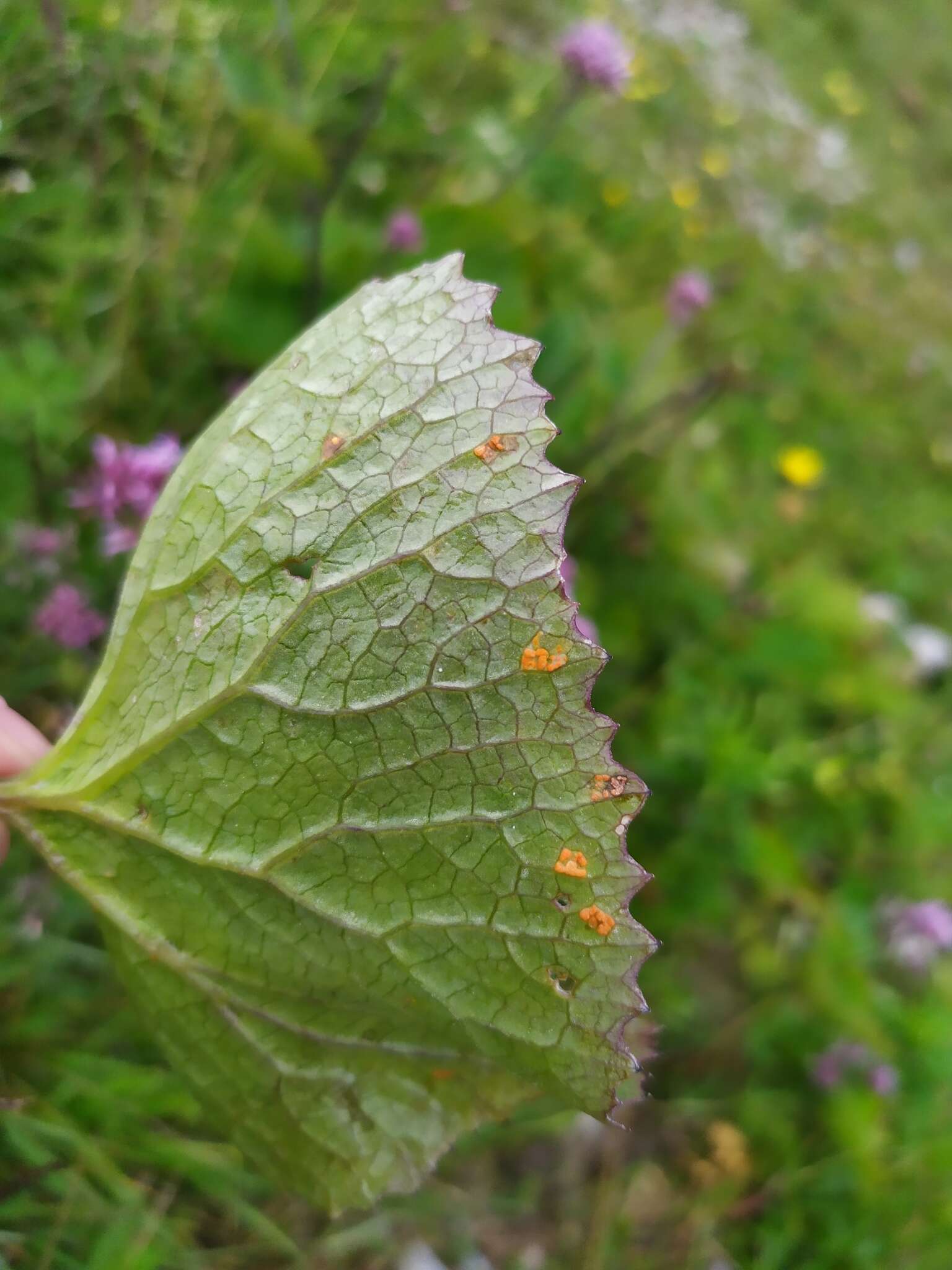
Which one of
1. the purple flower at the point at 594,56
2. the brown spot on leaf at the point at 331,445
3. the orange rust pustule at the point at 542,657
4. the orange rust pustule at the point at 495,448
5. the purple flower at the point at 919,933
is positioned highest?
the purple flower at the point at 594,56

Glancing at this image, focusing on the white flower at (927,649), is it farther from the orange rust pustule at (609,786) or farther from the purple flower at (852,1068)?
the orange rust pustule at (609,786)

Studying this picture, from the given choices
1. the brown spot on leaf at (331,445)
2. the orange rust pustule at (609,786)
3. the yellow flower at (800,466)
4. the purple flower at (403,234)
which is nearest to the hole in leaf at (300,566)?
the brown spot on leaf at (331,445)

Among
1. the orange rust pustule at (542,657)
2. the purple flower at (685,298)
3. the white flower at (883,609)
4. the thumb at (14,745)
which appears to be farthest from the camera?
the white flower at (883,609)

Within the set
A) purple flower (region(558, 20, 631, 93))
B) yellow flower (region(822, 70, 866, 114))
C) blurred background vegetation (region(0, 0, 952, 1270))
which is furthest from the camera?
yellow flower (region(822, 70, 866, 114))

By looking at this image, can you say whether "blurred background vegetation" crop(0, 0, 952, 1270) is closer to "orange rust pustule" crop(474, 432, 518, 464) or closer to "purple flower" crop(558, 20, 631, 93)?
"purple flower" crop(558, 20, 631, 93)

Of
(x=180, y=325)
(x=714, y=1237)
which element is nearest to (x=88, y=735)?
(x=180, y=325)

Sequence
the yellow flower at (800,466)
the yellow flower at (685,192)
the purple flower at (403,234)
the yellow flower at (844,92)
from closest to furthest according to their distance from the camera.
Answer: the purple flower at (403,234)
the yellow flower at (800,466)
the yellow flower at (685,192)
the yellow flower at (844,92)

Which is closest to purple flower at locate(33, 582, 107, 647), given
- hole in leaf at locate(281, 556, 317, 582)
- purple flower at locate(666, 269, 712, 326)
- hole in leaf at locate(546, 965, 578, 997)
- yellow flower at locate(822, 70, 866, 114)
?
hole in leaf at locate(281, 556, 317, 582)

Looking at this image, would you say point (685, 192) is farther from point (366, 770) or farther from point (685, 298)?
point (366, 770)
